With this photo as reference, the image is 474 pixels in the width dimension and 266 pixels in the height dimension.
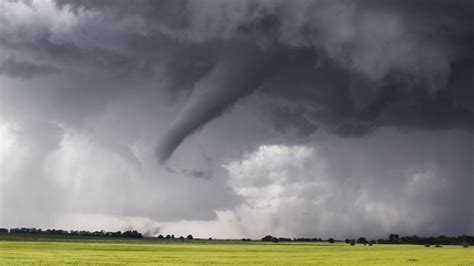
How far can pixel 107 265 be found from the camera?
48969mm

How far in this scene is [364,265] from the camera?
5256cm

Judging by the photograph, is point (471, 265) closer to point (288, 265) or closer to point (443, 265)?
point (443, 265)

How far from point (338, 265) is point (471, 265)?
13.1 m

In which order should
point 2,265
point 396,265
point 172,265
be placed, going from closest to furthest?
point 2,265 < point 172,265 < point 396,265

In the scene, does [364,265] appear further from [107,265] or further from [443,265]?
[107,265]

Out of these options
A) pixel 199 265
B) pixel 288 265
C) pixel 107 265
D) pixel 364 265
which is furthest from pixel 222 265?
pixel 364 265

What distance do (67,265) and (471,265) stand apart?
3862 centimetres

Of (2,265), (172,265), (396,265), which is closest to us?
(2,265)

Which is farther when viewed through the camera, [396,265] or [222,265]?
[396,265]

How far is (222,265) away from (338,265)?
38.2ft

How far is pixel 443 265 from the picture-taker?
5362 centimetres

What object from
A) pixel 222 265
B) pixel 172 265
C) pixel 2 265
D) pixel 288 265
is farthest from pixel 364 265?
pixel 2 265

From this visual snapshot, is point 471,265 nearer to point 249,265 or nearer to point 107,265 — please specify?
point 249,265

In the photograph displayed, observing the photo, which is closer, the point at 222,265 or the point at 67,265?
the point at 67,265
